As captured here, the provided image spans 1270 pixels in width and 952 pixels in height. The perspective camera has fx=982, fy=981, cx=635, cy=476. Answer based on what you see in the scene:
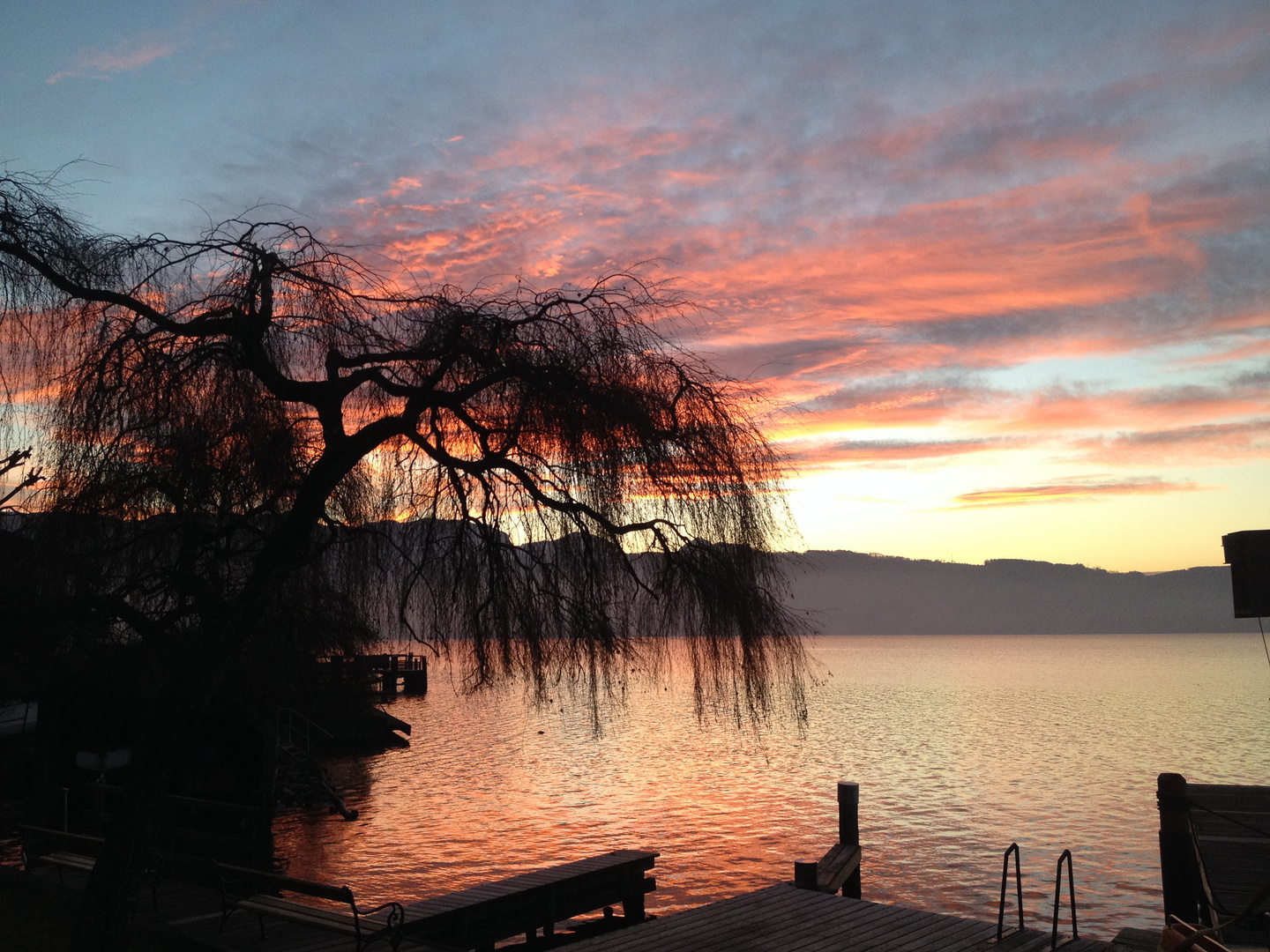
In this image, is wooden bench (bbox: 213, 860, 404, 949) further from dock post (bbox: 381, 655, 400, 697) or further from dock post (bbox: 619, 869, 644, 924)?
dock post (bbox: 381, 655, 400, 697)

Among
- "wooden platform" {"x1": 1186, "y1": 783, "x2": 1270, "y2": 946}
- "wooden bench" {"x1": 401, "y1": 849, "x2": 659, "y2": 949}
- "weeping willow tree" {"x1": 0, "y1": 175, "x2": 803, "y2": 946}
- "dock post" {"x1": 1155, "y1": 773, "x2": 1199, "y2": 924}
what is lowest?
"wooden bench" {"x1": 401, "y1": 849, "x2": 659, "y2": 949}

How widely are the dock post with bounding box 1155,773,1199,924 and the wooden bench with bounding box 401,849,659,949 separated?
8750 millimetres

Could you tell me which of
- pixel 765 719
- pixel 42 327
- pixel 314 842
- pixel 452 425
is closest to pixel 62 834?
pixel 42 327

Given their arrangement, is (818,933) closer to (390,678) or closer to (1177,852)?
(1177,852)

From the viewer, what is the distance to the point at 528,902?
608 inches

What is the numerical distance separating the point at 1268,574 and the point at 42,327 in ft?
38.6

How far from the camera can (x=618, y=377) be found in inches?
295

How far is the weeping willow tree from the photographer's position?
7.19 meters

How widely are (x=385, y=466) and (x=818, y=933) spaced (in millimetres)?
7549

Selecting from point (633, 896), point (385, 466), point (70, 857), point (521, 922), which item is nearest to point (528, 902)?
point (521, 922)

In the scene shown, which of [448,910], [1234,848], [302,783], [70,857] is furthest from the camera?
[302,783]

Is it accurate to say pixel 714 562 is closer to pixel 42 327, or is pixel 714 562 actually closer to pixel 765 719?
pixel 765 719

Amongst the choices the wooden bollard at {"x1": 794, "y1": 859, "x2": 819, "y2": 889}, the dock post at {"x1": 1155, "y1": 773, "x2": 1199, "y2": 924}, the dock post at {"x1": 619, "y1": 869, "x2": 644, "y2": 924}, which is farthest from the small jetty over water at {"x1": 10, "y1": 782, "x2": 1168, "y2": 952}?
the dock post at {"x1": 619, "y1": 869, "x2": 644, "y2": 924}

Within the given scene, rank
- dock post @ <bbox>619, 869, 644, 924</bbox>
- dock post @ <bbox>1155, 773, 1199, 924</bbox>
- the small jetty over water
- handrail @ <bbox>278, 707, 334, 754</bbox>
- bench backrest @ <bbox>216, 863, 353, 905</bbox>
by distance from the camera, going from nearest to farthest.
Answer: bench backrest @ <bbox>216, 863, 353, 905</bbox>, the small jetty over water, dock post @ <bbox>1155, 773, 1199, 924</bbox>, dock post @ <bbox>619, 869, 644, 924</bbox>, handrail @ <bbox>278, 707, 334, 754</bbox>
